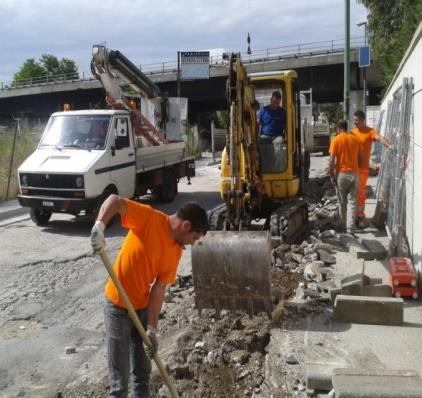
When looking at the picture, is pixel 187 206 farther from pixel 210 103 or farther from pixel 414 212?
pixel 210 103

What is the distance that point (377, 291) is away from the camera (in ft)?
19.9

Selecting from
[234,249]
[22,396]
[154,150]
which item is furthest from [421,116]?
[154,150]

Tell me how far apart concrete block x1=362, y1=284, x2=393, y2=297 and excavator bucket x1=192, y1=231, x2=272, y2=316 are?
1208 millimetres

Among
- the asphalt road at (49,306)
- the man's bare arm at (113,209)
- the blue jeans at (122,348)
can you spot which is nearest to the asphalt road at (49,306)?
the asphalt road at (49,306)

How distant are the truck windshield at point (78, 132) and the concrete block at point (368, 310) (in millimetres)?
7025

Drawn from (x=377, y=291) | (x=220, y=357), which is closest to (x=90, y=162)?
(x=377, y=291)

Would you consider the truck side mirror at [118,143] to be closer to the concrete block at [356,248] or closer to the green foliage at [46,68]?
the concrete block at [356,248]

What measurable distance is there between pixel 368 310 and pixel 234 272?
1.43 metres

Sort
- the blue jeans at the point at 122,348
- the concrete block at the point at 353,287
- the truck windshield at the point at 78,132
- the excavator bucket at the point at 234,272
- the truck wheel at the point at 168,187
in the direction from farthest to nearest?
the truck wheel at the point at 168,187 → the truck windshield at the point at 78,132 → the concrete block at the point at 353,287 → the excavator bucket at the point at 234,272 → the blue jeans at the point at 122,348

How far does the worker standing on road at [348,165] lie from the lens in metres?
9.32

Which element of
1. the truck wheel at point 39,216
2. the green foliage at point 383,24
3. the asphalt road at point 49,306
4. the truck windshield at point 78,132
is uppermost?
the green foliage at point 383,24

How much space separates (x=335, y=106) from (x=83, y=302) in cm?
8114

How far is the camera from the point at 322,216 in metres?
11.1

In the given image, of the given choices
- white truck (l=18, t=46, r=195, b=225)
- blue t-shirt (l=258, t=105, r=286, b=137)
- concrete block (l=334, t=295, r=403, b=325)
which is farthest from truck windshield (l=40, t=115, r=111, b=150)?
concrete block (l=334, t=295, r=403, b=325)
